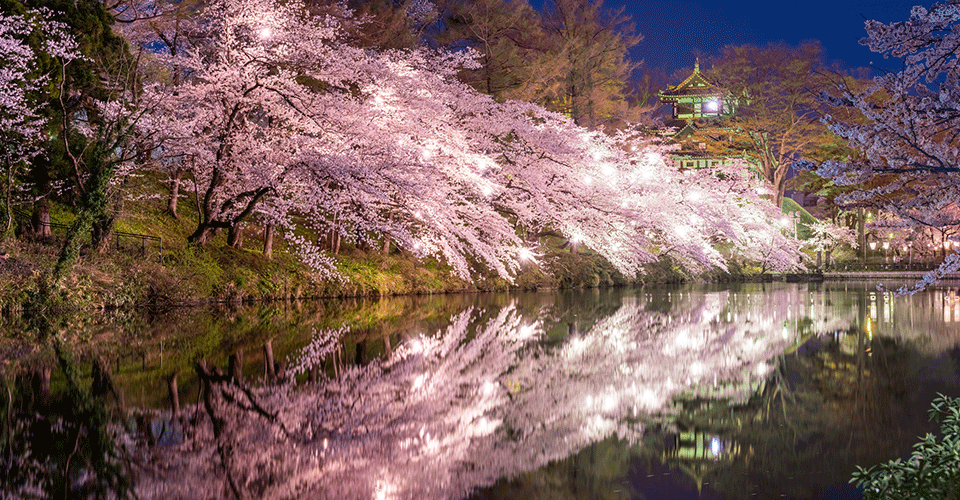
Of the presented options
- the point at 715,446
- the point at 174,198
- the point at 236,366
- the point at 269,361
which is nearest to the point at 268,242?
the point at 174,198

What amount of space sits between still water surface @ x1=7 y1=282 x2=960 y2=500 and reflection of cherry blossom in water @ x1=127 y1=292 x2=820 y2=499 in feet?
0.10

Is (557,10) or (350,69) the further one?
(557,10)

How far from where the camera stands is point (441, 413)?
22.7ft

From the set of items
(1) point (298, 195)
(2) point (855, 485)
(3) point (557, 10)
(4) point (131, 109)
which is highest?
(3) point (557, 10)

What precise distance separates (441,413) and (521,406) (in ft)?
2.61

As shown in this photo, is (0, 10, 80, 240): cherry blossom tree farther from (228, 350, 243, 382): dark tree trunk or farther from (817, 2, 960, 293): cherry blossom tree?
(817, 2, 960, 293): cherry blossom tree

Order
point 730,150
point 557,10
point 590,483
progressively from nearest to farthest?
point 590,483, point 557,10, point 730,150

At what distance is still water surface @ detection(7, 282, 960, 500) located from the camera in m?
4.89

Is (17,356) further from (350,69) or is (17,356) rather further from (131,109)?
(350,69)

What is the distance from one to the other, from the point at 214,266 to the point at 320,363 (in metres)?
12.6

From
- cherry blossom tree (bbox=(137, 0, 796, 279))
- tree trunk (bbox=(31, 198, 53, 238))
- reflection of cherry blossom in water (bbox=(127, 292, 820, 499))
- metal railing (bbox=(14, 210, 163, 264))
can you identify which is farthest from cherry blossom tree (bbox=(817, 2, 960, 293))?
tree trunk (bbox=(31, 198, 53, 238))

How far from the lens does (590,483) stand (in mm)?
4754

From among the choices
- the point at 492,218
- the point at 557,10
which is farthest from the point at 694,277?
the point at 492,218

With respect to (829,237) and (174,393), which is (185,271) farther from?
(829,237)
